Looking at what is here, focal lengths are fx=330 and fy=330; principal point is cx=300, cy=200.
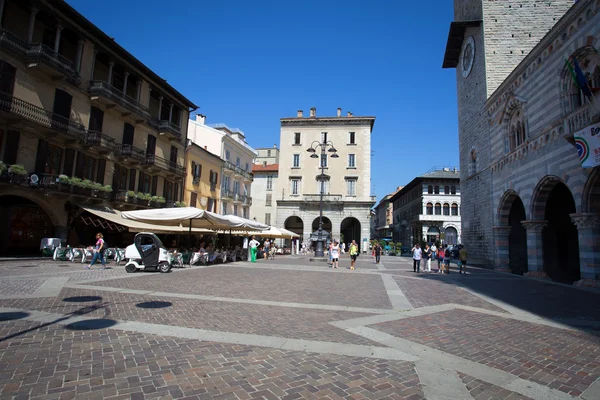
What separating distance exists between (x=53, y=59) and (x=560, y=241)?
30407 millimetres

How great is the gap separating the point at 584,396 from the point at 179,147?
3113 centimetres

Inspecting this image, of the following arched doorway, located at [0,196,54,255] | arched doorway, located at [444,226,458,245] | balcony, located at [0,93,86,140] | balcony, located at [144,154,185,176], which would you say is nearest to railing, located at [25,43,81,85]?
balcony, located at [0,93,86,140]

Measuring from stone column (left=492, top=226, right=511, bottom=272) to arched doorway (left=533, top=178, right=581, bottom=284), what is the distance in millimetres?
1852

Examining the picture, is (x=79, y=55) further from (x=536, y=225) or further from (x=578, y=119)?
(x=536, y=225)

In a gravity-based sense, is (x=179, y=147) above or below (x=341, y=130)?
below

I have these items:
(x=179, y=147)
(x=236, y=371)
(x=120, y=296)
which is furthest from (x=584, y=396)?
(x=179, y=147)

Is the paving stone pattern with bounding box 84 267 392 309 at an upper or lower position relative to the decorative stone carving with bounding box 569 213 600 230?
lower

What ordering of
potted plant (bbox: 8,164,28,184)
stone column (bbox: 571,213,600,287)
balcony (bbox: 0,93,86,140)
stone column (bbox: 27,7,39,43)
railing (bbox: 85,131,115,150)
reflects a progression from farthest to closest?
1. railing (bbox: 85,131,115,150)
2. stone column (bbox: 27,7,39,43)
3. potted plant (bbox: 8,164,28,184)
4. balcony (bbox: 0,93,86,140)
5. stone column (bbox: 571,213,600,287)

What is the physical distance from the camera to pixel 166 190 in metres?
28.6

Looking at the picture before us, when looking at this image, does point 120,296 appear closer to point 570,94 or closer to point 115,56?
point 570,94

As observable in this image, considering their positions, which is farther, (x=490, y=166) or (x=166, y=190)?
(x=166, y=190)

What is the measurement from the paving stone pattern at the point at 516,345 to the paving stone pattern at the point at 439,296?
1.47 metres

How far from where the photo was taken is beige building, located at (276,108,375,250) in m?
42.8

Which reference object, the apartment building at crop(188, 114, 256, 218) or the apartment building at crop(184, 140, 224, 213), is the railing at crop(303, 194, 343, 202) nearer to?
the apartment building at crop(188, 114, 256, 218)
